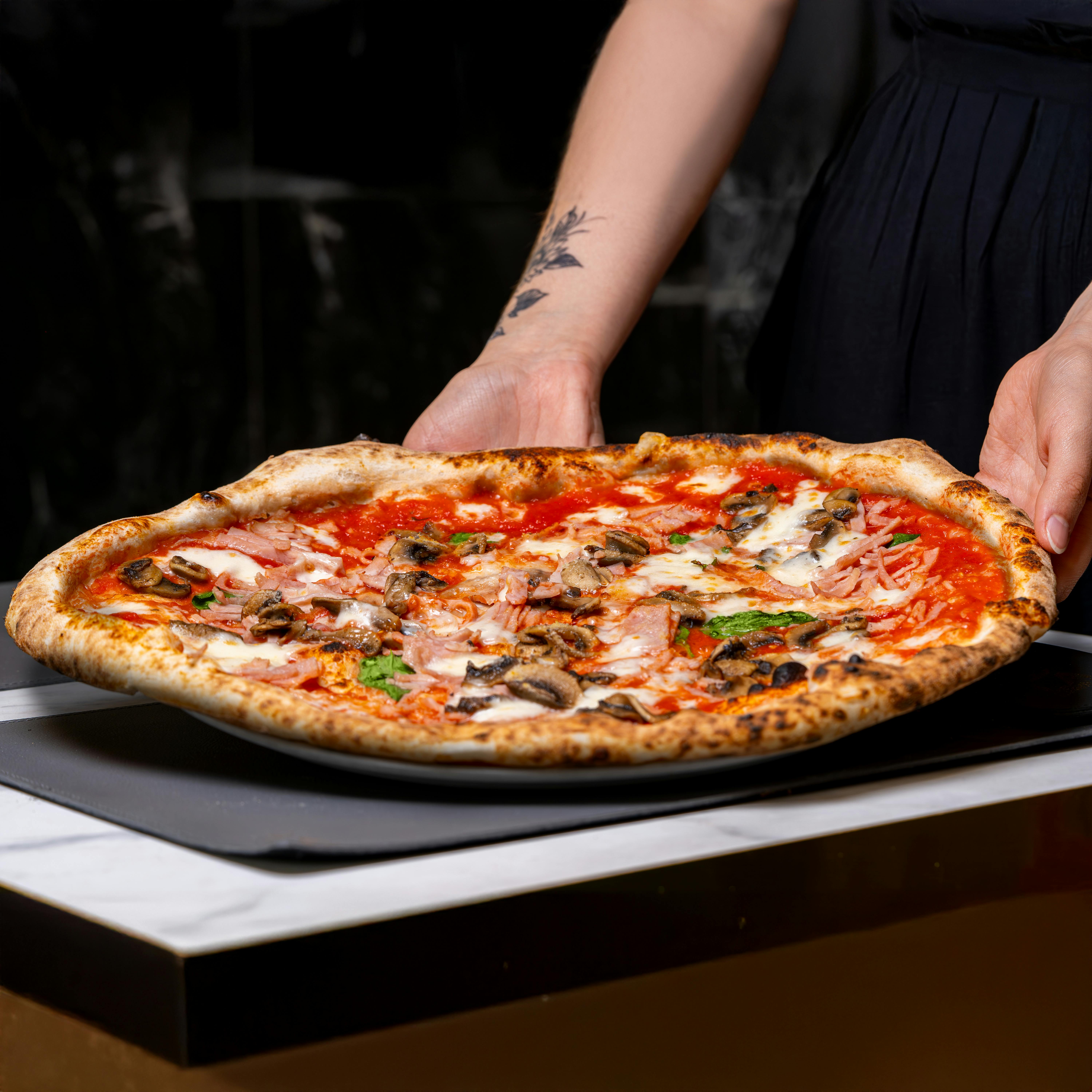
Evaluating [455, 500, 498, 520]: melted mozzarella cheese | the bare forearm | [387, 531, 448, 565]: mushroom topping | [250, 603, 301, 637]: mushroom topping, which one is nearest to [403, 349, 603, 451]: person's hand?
the bare forearm

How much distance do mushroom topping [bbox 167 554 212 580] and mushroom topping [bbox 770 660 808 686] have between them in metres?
0.82

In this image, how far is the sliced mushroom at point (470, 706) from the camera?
137 cm

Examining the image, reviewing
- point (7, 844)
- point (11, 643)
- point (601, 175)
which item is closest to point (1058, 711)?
point (7, 844)

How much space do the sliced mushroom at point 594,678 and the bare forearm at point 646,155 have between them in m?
1.36

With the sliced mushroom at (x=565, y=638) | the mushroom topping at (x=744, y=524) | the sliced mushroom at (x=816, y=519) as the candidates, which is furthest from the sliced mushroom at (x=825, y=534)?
the sliced mushroom at (x=565, y=638)

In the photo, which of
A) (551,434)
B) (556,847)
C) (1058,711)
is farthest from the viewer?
(551,434)

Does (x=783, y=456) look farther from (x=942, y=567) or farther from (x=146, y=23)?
(x=146, y=23)

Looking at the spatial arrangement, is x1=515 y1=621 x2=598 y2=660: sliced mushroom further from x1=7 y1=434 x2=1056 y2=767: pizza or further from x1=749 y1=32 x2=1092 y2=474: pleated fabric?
x1=749 y1=32 x2=1092 y2=474: pleated fabric

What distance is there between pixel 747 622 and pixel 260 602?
0.64m

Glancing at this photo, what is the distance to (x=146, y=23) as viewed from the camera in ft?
15.9

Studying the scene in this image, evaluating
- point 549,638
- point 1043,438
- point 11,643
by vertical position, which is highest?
point 1043,438

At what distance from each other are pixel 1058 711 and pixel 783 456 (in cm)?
89

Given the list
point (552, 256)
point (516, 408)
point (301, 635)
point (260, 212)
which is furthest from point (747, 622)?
point (260, 212)

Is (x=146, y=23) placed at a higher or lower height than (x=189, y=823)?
higher
